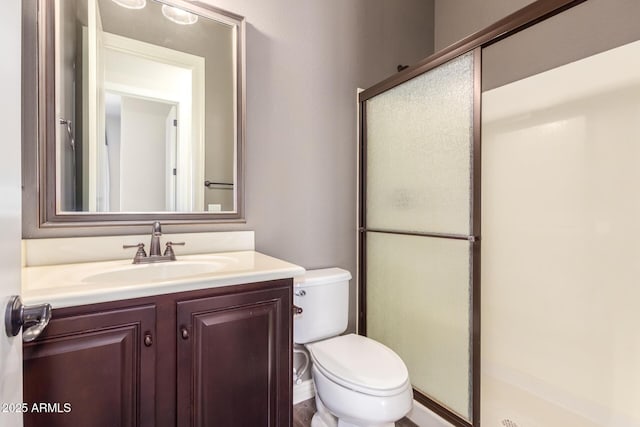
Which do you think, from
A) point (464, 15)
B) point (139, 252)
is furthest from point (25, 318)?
point (464, 15)

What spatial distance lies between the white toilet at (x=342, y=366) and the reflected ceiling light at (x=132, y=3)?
4.51 ft

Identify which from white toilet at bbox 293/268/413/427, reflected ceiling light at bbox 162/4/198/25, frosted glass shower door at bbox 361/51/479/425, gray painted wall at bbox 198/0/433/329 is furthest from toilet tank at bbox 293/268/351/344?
reflected ceiling light at bbox 162/4/198/25

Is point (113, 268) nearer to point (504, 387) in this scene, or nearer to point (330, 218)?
point (330, 218)

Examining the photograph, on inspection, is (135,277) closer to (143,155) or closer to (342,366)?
(143,155)

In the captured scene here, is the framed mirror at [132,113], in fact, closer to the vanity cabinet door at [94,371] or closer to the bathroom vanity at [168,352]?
the bathroom vanity at [168,352]

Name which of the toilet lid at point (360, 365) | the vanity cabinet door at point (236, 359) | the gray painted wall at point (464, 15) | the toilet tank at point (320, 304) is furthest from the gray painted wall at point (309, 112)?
the vanity cabinet door at point (236, 359)

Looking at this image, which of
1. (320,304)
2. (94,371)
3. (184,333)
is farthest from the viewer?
(320,304)

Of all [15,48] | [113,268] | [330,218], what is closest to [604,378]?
[330,218]

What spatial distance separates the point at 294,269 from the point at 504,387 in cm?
150

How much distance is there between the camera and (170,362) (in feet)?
2.91

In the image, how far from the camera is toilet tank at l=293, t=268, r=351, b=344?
1.48 m

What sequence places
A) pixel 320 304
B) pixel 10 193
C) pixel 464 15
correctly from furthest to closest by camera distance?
pixel 464 15, pixel 320 304, pixel 10 193

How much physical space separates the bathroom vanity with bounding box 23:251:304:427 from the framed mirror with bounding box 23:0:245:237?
0.31 m

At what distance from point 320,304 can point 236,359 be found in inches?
23.6
